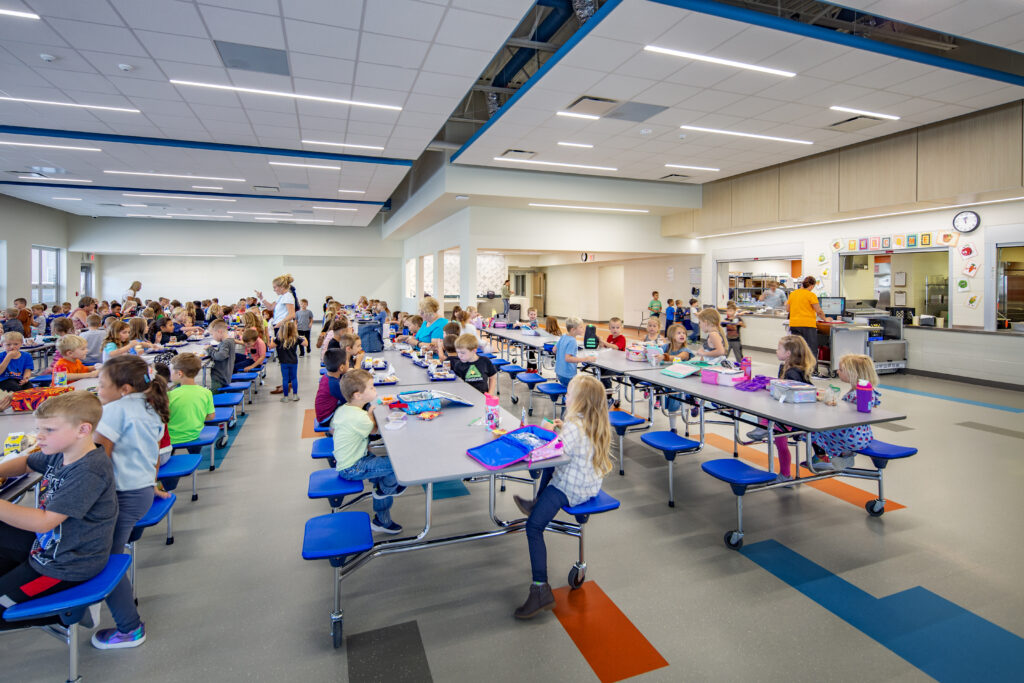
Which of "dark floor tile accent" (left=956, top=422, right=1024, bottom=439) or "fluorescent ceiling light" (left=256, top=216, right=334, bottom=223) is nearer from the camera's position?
"dark floor tile accent" (left=956, top=422, right=1024, bottom=439)

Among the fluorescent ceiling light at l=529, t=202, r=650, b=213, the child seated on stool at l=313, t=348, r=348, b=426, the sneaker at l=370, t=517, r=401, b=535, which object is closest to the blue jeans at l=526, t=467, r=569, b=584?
the sneaker at l=370, t=517, r=401, b=535

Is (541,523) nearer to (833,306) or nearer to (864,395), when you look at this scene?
(864,395)

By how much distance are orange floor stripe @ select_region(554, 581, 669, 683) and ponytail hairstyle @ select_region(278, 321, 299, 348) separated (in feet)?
16.5

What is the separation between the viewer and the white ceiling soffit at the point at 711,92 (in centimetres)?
456

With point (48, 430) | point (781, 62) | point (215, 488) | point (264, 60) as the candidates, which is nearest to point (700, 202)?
point (781, 62)

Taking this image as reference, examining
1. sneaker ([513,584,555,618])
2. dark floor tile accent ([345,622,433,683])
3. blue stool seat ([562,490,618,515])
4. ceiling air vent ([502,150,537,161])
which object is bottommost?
dark floor tile accent ([345,622,433,683])

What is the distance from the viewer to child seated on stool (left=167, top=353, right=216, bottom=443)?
11.6ft

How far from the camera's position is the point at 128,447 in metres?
2.41

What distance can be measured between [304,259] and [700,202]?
46.0 feet

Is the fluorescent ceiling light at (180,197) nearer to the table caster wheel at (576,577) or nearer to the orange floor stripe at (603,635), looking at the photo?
the table caster wheel at (576,577)

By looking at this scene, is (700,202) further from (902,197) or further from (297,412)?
(297,412)

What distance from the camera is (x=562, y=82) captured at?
5.57 metres

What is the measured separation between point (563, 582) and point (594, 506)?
48 centimetres

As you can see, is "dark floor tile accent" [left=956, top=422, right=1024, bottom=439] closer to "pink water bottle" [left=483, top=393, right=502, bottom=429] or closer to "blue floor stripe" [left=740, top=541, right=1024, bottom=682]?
"blue floor stripe" [left=740, top=541, right=1024, bottom=682]
